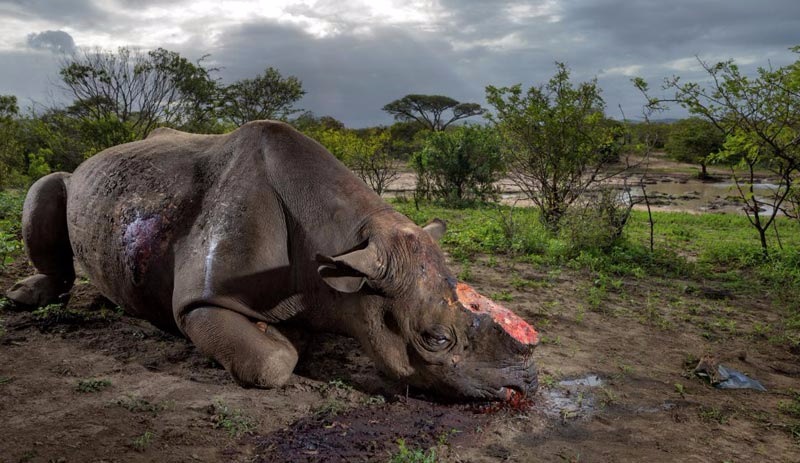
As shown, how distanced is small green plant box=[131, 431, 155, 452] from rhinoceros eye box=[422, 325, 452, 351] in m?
1.79

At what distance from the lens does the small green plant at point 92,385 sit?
4180mm

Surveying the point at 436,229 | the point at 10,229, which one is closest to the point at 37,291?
the point at 436,229

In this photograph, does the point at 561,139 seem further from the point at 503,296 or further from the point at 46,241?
the point at 46,241

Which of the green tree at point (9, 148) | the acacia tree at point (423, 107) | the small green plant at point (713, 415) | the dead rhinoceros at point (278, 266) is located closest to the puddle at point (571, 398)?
the dead rhinoceros at point (278, 266)

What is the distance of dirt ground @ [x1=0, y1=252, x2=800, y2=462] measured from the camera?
359 centimetres

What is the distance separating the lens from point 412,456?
3436 mm

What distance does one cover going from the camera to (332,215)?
446cm

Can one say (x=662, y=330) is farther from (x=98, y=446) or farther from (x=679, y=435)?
(x=98, y=446)

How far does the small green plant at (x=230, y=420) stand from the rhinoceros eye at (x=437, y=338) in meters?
1.25

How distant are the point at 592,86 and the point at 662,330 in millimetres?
6937

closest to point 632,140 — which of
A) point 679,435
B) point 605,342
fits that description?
point 605,342

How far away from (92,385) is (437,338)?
2487 mm

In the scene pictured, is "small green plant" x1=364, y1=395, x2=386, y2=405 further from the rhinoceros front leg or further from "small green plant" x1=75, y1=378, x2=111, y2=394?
"small green plant" x1=75, y1=378, x2=111, y2=394

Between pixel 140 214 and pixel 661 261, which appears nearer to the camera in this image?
pixel 140 214
